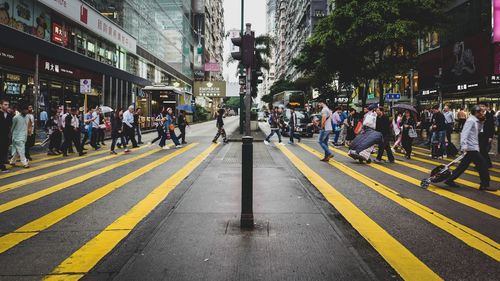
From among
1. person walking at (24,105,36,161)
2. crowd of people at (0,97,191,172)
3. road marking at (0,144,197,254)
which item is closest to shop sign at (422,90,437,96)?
crowd of people at (0,97,191,172)

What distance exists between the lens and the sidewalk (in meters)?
3.56

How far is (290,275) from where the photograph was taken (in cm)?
351

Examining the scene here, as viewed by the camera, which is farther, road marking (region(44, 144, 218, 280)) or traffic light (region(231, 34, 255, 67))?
traffic light (region(231, 34, 255, 67))

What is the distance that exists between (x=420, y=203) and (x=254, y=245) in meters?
3.57

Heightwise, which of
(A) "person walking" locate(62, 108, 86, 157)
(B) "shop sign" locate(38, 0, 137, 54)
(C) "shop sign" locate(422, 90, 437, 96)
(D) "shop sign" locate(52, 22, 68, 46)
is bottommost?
(A) "person walking" locate(62, 108, 86, 157)

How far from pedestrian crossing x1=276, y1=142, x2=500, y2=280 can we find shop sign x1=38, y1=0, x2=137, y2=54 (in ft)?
64.0

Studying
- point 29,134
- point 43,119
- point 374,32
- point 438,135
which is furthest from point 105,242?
point 374,32

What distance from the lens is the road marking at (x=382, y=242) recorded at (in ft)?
11.9

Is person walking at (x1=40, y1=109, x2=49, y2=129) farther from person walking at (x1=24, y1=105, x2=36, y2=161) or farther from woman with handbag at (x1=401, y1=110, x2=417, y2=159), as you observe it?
woman with handbag at (x1=401, y1=110, x2=417, y2=159)

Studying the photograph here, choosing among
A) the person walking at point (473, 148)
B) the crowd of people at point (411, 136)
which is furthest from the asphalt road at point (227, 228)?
the crowd of people at point (411, 136)

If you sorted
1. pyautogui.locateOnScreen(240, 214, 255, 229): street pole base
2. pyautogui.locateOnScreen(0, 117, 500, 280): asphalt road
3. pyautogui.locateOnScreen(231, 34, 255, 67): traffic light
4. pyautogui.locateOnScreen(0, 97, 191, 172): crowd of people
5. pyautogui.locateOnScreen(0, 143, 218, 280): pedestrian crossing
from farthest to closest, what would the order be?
pyautogui.locateOnScreen(0, 97, 191, 172): crowd of people
pyautogui.locateOnScreen(231, 34, 255, 67): traffic light
pyautogui.locateOnScreen(240, 214, 255, 229): street pole base
pyautogui.locateOnScreen(0, 143, 218, 280): pedestrian crossing
pyautogui.locateOnScreen(0, 117, 500, 280): asphalt road

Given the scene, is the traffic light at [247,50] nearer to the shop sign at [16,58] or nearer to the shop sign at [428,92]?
the shop sign at [16,58]

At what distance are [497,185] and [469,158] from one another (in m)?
1.35

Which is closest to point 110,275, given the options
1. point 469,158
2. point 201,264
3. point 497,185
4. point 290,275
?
point 201,264
